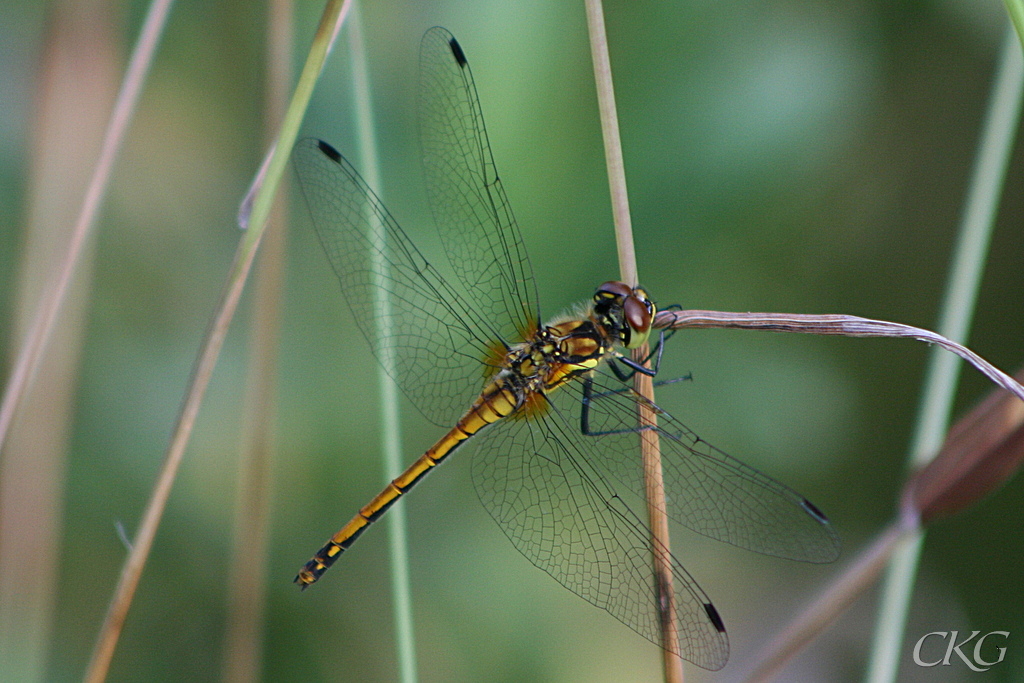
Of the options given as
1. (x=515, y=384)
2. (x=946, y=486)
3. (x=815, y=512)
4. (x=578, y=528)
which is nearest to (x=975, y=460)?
(x=946, y=486)

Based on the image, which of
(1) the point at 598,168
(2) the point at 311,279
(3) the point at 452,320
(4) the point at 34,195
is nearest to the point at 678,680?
(3) the point at 452,320

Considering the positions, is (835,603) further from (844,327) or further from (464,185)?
(464,185)

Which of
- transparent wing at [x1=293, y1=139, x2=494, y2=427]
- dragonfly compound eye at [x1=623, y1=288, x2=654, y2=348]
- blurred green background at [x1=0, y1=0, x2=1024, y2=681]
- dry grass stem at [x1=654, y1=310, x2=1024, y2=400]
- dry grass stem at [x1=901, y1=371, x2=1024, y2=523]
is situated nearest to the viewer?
dry grass stem at [x1=654, y1=310, x2=1024, y2=400]

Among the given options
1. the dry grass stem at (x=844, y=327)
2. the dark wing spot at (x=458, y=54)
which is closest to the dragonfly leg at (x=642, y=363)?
the dry grass stem at (x=844, y=327)

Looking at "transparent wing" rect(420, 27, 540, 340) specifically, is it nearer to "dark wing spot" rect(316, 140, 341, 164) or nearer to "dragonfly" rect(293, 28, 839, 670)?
"dragonfly" rect(293, 28, 839, 670)

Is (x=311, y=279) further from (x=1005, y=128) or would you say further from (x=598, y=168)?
(x=1005, y=128)

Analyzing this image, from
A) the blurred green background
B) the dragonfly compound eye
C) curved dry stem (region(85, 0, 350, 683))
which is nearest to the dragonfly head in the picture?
the dragonfly compound eye
